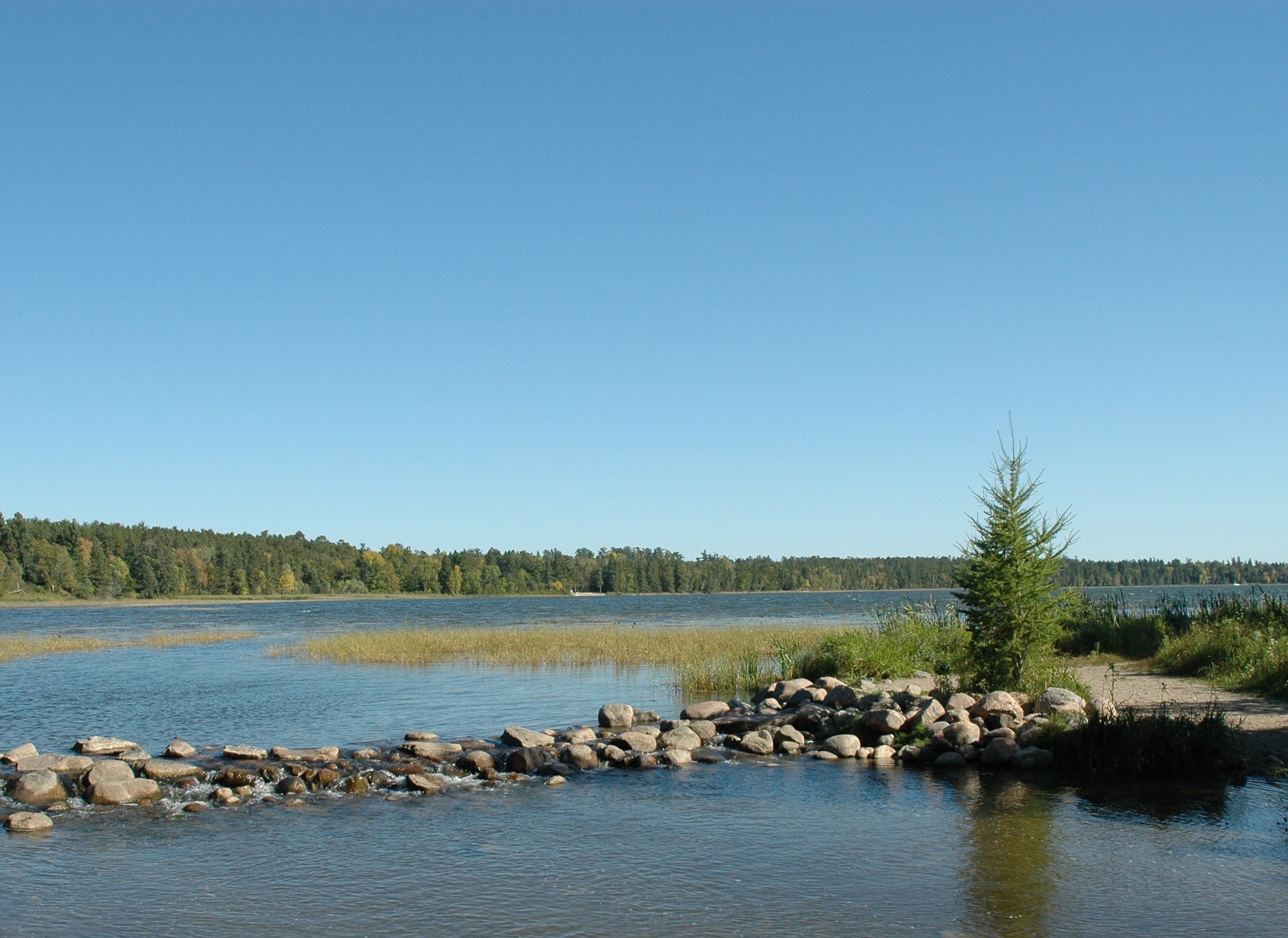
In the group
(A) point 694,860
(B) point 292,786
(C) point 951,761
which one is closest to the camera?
(A) point 694,860

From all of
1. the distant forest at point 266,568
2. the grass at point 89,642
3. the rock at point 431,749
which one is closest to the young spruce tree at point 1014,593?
the rock at point 431,749

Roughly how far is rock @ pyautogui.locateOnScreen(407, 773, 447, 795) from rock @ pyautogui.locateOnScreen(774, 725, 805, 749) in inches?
269

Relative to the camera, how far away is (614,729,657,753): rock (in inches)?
758

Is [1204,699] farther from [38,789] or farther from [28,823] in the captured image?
[38,789]

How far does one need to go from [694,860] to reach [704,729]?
8656 mm

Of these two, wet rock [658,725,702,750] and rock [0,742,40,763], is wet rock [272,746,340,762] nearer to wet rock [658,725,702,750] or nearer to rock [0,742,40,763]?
rock [0,742,40,763]

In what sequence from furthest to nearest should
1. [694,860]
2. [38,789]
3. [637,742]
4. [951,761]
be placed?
[637,742], [951,761], [38,789], [694,860]

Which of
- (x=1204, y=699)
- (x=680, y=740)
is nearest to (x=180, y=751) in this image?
(x=680, y=740)

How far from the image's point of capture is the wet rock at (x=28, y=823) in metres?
13.9

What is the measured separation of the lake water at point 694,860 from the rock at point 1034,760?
0.80 metres

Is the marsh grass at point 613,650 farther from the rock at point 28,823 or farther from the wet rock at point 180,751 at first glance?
the rock at point 28,823

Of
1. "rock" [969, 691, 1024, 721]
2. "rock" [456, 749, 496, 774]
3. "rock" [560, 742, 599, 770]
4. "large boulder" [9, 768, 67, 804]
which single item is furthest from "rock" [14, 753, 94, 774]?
"rock" [969, 691, 1024, 721]

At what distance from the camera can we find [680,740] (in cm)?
1991

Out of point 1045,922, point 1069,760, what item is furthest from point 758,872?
point 1069,760
